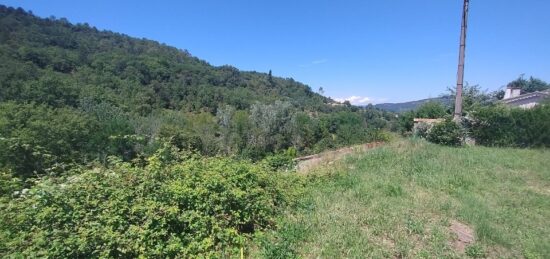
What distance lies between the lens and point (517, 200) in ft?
17.7

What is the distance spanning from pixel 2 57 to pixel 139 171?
216 feet

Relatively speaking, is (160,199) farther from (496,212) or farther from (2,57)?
(2,57)

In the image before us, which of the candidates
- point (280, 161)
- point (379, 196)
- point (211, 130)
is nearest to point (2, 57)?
point (211, 130)

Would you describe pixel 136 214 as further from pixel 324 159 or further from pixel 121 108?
pixel 121 108

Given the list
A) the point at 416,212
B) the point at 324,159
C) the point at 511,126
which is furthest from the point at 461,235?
the point at 511,126

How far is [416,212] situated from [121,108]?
2048 inches

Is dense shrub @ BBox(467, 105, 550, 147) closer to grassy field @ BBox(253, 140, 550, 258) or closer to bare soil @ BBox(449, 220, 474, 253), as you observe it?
grassy field @ BBox(253, 140, 550, 258)

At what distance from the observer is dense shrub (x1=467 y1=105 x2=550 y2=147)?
11.6 meters

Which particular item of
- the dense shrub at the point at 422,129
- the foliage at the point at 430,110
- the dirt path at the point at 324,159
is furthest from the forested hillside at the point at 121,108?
the dense shrub at the point at 422,129

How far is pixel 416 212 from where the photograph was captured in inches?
176

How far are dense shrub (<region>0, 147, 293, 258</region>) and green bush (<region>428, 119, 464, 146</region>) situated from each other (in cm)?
1052

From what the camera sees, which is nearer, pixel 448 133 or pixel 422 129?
pixel 448 133

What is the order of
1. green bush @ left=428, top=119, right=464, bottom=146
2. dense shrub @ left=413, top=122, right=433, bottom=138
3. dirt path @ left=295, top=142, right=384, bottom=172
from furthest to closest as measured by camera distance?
1. dense shrub @ left=413, top=122, right=433, bottom=138
2. green bush @ left=428, top=119, right=464, bottom=146
3. dirt path @ left=295, top=142, right=384, bottom=172

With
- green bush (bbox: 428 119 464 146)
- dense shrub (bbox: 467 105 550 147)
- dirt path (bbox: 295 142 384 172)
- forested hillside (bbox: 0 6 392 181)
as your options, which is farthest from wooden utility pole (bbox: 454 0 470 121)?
forested hillside (bbox: 0 6 392 181)
